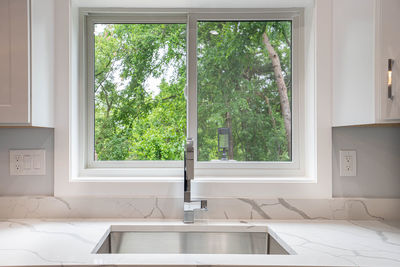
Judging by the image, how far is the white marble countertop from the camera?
36.2 inches

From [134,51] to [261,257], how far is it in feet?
3.94

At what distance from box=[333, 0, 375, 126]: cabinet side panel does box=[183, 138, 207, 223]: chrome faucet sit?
0.68 metres

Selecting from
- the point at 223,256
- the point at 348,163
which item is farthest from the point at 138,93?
the point at 348,163

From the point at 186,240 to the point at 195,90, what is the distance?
2.43ft

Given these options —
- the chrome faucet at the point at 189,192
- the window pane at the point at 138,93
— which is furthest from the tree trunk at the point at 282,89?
the chrome faucet at the point at 189,192

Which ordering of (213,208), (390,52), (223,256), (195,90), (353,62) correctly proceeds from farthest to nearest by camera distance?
(195,90), (213,208), (353,62), (390,52), (223,256)

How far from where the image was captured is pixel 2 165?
1433mm

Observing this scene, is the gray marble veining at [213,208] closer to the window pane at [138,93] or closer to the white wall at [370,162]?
the white wall at [370,162]

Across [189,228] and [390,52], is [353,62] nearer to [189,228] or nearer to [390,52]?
[390,52]

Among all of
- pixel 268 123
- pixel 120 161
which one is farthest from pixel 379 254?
pixel 120 161

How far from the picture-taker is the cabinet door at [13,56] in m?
1.18

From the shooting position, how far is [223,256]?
961 millimetres

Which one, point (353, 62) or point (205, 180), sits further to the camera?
point (205, 180)

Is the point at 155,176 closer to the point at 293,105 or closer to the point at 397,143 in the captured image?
the point at 293,105
